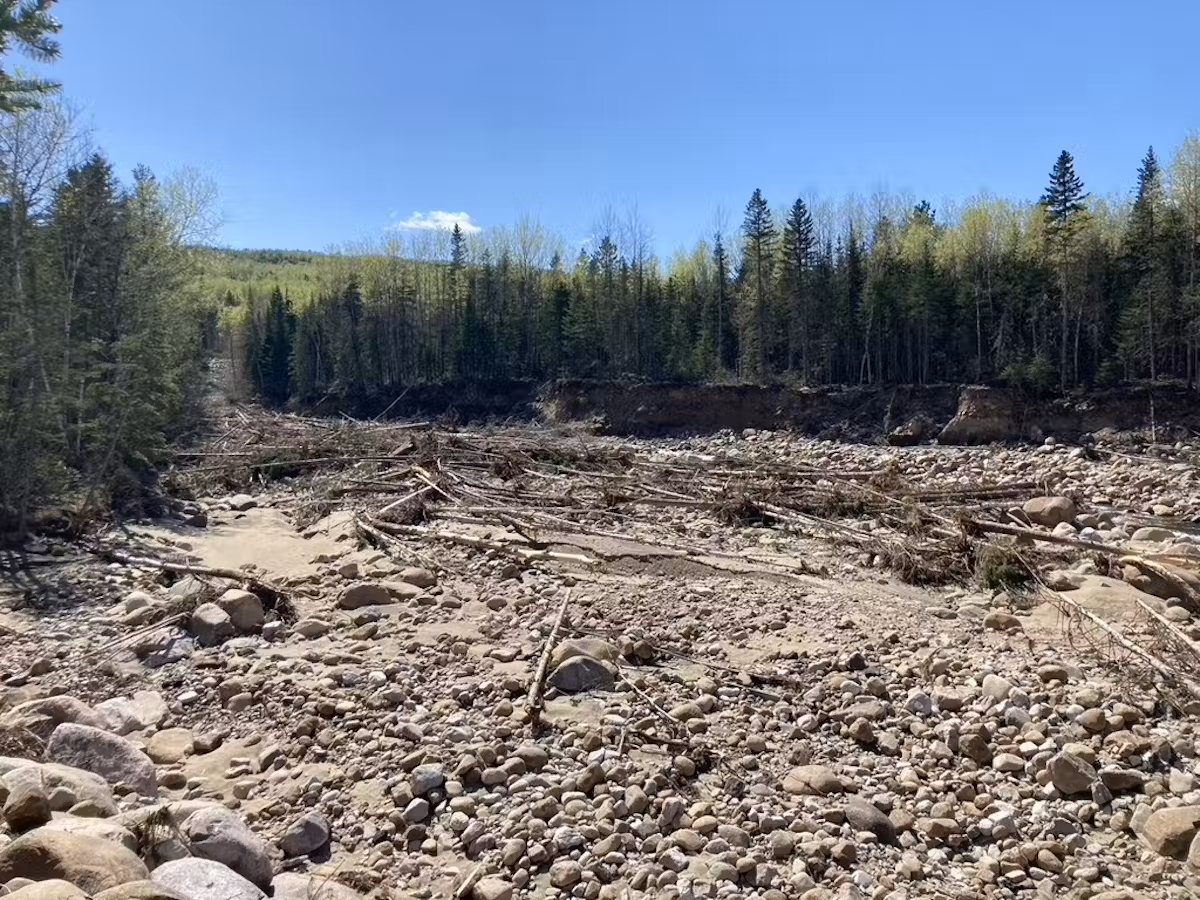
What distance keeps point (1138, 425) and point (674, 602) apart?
22.0 metres

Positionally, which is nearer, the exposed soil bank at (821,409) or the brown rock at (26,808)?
the brown rock at (26,808)

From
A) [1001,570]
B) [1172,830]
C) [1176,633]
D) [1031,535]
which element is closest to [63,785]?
[1172,830]

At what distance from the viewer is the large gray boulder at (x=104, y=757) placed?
479cm

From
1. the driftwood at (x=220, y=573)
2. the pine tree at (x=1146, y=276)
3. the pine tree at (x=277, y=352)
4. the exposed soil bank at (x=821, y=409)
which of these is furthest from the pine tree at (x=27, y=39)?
the pine tree at (x=277, y=352)

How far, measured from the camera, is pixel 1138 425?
24.1 metres

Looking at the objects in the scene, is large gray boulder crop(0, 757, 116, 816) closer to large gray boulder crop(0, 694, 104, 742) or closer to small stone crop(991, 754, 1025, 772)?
large gray boulder crop(0, 694, 104, 742)

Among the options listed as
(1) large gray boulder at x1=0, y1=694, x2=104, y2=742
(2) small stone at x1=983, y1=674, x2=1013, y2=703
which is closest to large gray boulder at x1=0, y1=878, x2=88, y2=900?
(1) large gray boulder at x1=0, y1=694, x2=104, y2=742

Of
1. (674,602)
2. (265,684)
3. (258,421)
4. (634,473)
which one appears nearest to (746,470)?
(634,473)

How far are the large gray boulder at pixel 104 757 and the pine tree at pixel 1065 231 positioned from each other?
2947 centimetres

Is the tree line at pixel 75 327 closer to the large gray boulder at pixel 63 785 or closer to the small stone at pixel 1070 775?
the large gray boulder at pixel 63 785

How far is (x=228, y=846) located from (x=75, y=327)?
54.7 feet

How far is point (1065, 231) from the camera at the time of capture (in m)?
27.6

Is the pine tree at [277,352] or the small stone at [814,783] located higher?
the pine tree at [277,352]

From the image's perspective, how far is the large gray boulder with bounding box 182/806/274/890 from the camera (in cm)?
380
